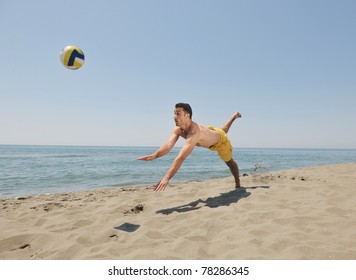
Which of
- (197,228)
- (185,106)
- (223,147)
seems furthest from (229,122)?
(197,228)

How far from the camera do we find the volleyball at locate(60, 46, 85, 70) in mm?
6371

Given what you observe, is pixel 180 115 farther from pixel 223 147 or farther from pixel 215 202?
pixel 215 202

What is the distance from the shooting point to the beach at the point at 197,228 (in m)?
2.55

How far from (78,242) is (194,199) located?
271 cm

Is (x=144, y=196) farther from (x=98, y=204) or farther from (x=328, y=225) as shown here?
(x=328, y=225)

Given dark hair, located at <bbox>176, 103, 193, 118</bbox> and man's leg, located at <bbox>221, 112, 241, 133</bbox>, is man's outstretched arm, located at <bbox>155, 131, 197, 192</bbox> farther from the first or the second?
man's leg, located at <bbox>221, 112, 241, 133</bbox>

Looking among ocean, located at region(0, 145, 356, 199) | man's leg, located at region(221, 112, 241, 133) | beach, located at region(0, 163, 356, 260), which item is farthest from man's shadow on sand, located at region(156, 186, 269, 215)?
ocean, located at region(0, 145, 356, 199)

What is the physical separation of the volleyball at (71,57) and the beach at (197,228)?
3748mm

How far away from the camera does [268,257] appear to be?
2.37 metres

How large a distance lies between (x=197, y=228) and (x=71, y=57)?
5628mm

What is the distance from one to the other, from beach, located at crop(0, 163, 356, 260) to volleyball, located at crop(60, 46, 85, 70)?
148 inches

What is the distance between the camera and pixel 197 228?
331 cm

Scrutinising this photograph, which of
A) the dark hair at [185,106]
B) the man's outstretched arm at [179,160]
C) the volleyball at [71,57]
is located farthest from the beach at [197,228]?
the volleyball at [71,57]
